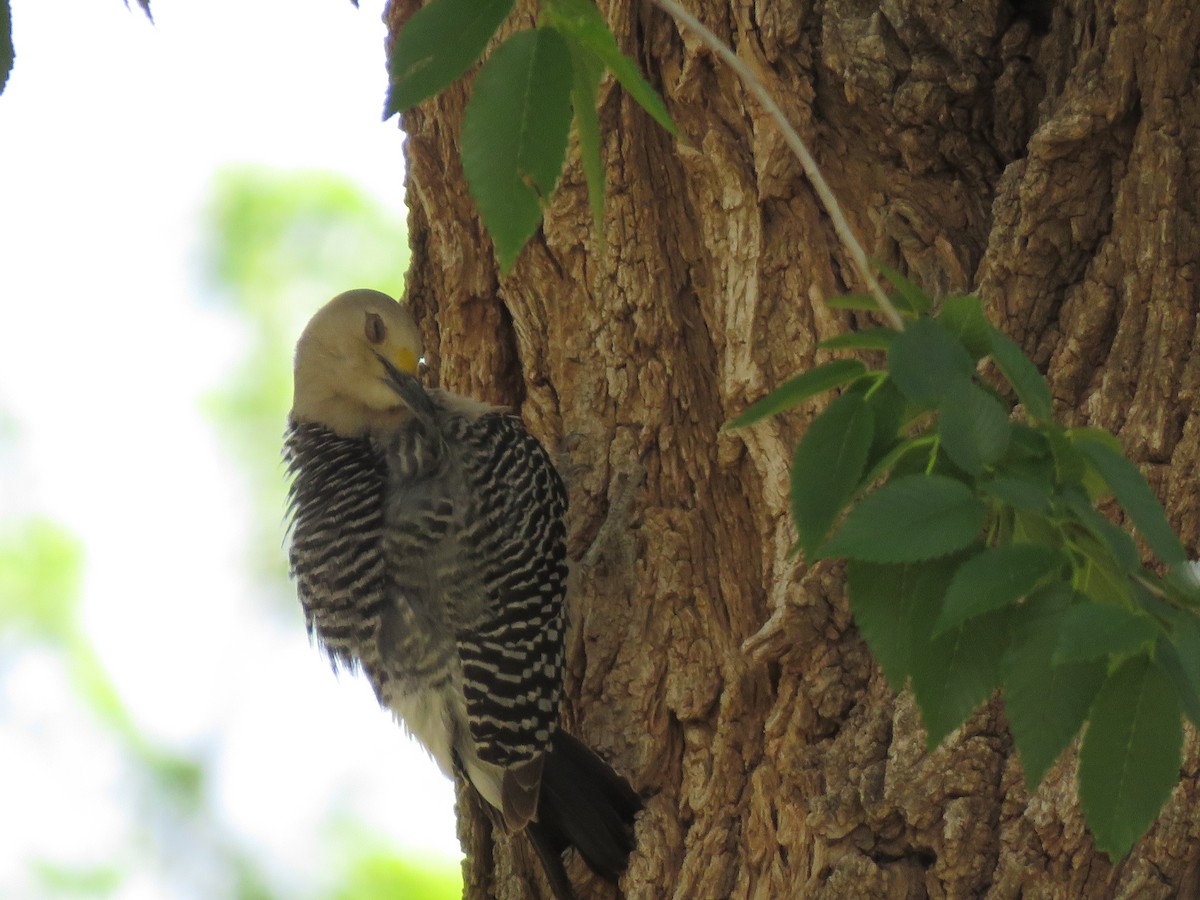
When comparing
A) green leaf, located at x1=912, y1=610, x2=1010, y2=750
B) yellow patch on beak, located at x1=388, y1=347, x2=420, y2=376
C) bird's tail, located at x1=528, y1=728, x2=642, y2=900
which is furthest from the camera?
yellow patch on beak, located at x1=388, y1=347, x2=420, y2=376

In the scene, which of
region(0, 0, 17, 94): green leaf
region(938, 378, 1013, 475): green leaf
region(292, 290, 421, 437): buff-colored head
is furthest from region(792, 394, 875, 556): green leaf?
region(292, 290, 421, 437): buff-colored head

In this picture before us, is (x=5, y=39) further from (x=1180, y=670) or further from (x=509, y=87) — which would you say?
(x=1180, y=670)

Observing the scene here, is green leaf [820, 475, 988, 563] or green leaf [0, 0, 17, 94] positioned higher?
green leaf [0, 0, 17, 94]

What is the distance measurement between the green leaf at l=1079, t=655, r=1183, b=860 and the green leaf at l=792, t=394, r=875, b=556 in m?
0.34

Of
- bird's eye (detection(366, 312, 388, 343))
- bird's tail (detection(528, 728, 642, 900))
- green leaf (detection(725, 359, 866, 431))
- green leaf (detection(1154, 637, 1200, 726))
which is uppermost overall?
bird's eye (detection(366, 312, 388, 343))

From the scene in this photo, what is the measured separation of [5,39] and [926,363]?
99 cm

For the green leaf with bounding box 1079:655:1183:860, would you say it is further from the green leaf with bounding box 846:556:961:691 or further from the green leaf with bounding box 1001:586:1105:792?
the green leaf with bounding box 846:556:961:691

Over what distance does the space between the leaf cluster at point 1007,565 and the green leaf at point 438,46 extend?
0.53m

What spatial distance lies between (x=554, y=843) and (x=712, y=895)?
55 centimetres

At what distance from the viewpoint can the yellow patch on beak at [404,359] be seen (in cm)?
410

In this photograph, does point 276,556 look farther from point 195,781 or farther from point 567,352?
point 567,352

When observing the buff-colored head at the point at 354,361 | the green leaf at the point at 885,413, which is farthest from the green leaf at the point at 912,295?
the buff-colored head at the point at 354,361

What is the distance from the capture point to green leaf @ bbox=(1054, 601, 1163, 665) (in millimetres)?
1429

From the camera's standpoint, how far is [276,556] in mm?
7965
